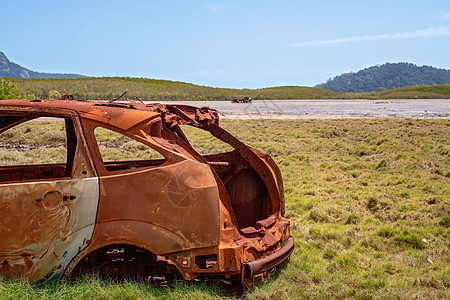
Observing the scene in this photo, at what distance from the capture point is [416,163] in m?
10.9

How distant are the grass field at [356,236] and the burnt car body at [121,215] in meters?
0.23

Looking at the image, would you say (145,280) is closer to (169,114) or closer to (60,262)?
(60,262)

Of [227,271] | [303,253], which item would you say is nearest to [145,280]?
[227,271]

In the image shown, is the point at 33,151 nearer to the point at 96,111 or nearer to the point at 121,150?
the point at 121,150

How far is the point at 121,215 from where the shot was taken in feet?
10.9

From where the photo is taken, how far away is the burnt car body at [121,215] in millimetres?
3227

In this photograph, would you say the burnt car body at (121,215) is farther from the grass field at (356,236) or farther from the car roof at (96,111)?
the grass field at (356,236)

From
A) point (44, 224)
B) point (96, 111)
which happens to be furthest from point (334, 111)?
point (44, 224)

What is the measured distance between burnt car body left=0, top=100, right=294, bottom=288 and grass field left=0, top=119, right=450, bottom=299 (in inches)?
8.9

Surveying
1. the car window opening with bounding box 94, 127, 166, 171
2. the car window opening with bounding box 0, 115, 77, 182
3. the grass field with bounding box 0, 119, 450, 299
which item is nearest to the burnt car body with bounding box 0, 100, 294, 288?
the grass field with bounding box 0, 119, 450, 299

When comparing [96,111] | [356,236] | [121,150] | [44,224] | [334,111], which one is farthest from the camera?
[334,111]

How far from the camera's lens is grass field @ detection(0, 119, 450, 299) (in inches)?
142

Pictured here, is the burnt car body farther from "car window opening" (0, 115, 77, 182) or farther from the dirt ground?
the dirt ground

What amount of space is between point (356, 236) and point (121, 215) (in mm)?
3742
